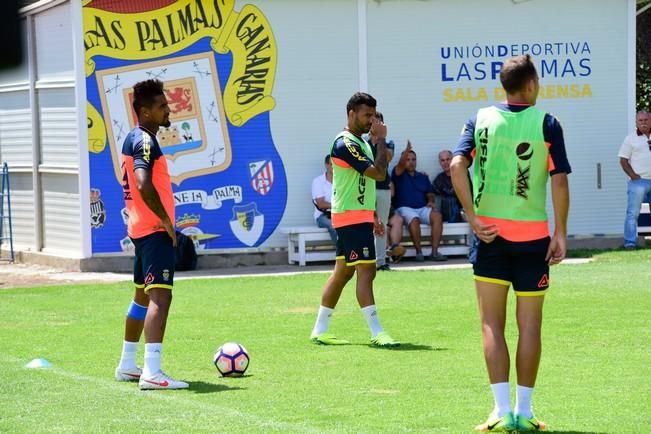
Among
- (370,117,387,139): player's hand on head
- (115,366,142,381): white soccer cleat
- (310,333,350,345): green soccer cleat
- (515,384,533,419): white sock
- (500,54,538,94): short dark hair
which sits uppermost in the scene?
(500,54,538,94): short dark hair

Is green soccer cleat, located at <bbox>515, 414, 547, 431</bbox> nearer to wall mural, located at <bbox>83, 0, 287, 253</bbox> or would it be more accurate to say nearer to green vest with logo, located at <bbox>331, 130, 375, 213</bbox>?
green vest with logo, located at <bbox>331, 130, 375, 213</bbox>

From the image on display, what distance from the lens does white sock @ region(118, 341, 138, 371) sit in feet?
27.4

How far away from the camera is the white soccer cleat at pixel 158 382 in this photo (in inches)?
309

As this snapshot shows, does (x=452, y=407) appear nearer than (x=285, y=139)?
Yes

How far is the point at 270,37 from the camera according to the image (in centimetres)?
1867

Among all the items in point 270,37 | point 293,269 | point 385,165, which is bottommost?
point 293,269

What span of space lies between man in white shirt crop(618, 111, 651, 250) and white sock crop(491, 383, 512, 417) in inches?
543

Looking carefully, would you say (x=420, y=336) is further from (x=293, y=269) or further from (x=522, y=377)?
(x=293, y=269)

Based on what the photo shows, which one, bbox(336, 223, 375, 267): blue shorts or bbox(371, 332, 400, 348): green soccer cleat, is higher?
bbox(336, 223, 375, 267): blue shorts

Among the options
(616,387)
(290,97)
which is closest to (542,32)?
(290,97)

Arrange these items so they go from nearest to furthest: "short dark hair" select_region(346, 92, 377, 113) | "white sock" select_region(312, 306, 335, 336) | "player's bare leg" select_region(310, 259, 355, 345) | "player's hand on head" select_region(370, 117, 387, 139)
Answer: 1. "player's hand on head" select_region(370, 117, 387, 139)
2. "short dark hair" select_region(346, 92, 377, 113)
3. "player's bare leg" select_region(310, 259, 355, 345)
4. "white sock" select_region(312, 306, 335, 336)

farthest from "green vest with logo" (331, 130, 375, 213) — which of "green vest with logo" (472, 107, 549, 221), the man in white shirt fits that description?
the man in white shirt

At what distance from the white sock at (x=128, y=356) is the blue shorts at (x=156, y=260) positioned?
0.50m

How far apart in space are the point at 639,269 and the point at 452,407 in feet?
33.5
